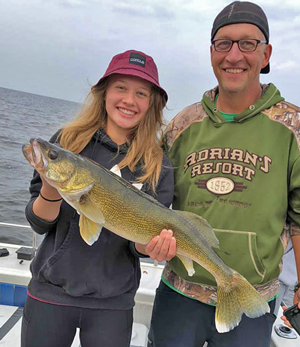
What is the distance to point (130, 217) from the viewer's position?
7.57ft

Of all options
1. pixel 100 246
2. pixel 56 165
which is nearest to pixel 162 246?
pixel 100 246

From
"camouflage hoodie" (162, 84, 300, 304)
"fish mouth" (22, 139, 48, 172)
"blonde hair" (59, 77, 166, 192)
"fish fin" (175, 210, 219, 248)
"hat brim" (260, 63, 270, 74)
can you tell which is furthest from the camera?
"hat brim" (260, 63, 270, 74)

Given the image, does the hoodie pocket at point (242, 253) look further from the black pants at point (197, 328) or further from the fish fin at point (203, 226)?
the black pants at point (197, 328)

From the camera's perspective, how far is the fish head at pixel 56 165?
7.09 ft

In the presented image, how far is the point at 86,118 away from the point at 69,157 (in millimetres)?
773

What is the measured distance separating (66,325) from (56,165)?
1199mm

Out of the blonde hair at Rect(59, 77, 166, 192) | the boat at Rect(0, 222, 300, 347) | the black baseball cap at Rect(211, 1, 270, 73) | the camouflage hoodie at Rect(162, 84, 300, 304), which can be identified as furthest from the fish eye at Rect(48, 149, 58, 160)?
the boat at Rect(0, 222, 300, 347)

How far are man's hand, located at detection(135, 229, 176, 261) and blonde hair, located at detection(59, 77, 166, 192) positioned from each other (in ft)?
1.43

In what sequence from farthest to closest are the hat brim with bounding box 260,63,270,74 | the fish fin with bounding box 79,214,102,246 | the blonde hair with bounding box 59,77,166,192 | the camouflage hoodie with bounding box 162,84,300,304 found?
the hat brim with bounding box 260,63,270,74
the blonde hair with bounding box 59,77,166,192
the camouflage hoodie with bounding box 162,84,300,304
the fish fin with bounding box 79,214,102,246

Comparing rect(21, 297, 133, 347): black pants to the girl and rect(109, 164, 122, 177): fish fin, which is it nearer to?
the girl

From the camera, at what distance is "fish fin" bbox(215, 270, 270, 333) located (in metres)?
2.39

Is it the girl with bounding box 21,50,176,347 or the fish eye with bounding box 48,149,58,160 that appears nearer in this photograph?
the fish eye with bounding box 48,149,58,160

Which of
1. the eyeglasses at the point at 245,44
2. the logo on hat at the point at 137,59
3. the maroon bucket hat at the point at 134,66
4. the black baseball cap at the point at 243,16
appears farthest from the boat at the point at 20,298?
the black baseball cap at the point at 243,16

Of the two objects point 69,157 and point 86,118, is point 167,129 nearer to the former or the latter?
point 86,118
